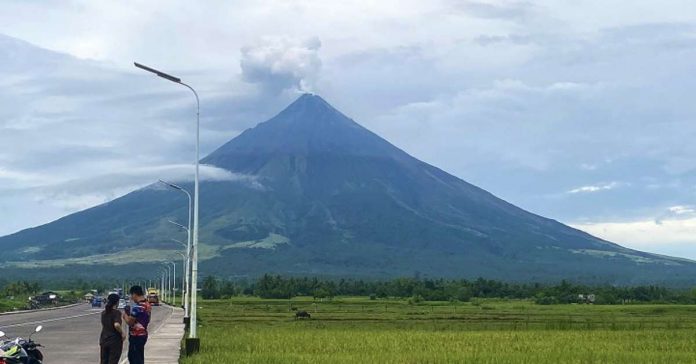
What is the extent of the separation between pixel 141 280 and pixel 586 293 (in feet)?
336

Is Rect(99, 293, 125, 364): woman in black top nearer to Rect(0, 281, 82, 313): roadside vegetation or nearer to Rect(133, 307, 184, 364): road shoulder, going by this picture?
Rect(133, 307, 184, 364): road shoulder

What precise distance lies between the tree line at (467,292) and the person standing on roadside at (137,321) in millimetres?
87533

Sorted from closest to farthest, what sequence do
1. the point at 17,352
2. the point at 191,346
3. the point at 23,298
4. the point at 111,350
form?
the point at 111,350 → the point at 17,352 → the point at 191,346 → the point at 23,298

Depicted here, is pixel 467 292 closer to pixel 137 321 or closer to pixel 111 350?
pixel 137 321

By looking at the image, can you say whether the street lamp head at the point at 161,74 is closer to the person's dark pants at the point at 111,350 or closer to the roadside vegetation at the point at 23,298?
the person's dark pants at the point at 111,350

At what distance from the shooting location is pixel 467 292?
395ft

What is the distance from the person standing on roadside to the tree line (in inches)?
3446

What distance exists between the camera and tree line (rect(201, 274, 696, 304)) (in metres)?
111

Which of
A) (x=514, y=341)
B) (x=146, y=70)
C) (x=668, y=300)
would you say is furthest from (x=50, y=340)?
(x=668, y=300)

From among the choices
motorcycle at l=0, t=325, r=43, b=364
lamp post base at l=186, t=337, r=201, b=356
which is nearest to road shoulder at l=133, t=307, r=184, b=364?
lamp post base at l=186, t=337, r=201, b=356

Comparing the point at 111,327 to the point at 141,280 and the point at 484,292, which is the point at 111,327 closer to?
the point at 484,292

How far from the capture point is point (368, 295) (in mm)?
135375

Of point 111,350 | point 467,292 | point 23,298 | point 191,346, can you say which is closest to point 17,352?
point 111,350

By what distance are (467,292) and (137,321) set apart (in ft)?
339
